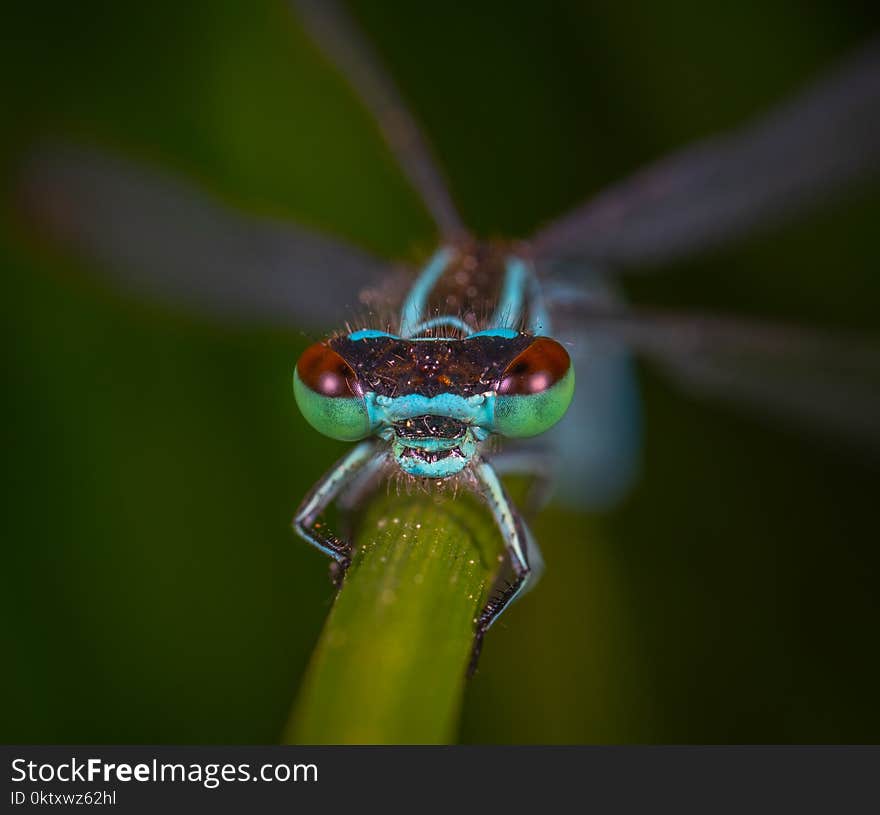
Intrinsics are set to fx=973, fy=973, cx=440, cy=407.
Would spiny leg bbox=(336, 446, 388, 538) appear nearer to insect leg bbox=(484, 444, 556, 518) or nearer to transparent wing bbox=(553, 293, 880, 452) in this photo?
insect leg bbox=(484, 444, 556, 518)

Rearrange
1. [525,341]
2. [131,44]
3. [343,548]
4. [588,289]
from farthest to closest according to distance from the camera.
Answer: [588,289]
[131,44]
[525,341]
[343,548]

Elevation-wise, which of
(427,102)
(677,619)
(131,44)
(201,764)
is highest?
(427,102)

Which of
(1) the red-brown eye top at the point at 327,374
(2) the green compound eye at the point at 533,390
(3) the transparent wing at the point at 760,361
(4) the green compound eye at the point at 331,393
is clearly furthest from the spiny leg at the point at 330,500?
(3) the transparent wing at the point at 760,361

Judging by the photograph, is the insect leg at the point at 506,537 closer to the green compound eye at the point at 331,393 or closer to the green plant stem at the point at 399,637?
the green plant stem at the point at 399,637

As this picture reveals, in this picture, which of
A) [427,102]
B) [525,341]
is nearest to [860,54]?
[427,102]

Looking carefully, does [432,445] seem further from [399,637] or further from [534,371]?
[399,637]

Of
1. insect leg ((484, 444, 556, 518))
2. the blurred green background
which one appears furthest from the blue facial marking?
the blurred green background

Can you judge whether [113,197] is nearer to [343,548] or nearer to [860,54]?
[343,548]
